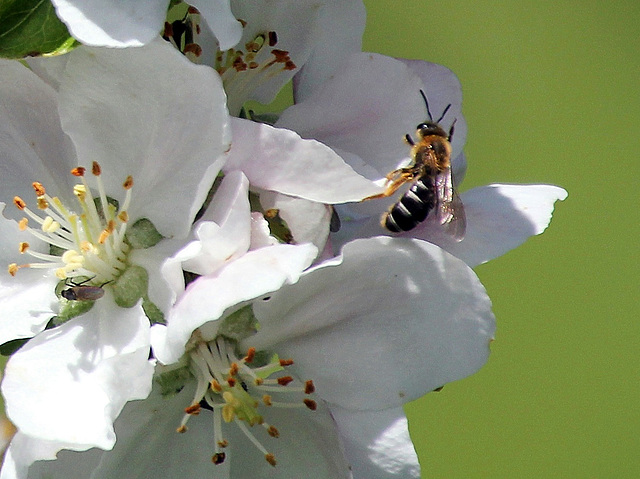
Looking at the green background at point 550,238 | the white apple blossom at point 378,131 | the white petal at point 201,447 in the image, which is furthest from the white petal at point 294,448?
the green background at point 550,238

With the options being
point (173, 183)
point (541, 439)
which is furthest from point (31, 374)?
point (541, 439)

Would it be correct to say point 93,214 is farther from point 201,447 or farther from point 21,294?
point 201,447

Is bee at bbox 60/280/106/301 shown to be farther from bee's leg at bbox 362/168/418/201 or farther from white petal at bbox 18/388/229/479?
bee's leg at bbox 362/168/418/201

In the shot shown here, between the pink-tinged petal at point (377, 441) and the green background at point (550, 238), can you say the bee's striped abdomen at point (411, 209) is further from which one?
the green background at point (550, 238)

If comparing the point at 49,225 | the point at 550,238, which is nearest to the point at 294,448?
the point at 49,225

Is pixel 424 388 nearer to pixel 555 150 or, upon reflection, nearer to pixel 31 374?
pixel 31 374
